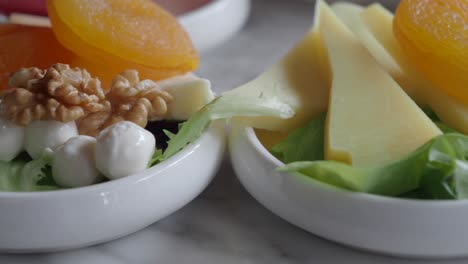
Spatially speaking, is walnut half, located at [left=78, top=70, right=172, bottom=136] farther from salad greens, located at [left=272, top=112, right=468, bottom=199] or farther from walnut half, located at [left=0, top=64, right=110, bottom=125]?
salad greens, located at [left=272, top=112, right=468, bottom=199]

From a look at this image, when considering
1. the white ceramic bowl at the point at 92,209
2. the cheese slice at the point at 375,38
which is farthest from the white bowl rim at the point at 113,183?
the cheese slice at the point at 375,38

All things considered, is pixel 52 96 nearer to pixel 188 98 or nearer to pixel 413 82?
pixel 188 98

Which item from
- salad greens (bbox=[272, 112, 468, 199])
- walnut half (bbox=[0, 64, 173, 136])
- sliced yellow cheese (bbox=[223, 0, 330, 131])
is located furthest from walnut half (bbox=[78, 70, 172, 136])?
salad greens (bbox=[272, 112, 468, 199])

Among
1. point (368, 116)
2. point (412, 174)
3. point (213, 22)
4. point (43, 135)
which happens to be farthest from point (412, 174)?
point (213, 22)

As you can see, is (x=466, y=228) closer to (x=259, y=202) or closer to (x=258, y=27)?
(x=259, y=202)

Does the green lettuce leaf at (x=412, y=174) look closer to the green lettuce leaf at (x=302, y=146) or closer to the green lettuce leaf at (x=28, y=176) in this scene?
the green lettuce leaf at (x=302, y=146)

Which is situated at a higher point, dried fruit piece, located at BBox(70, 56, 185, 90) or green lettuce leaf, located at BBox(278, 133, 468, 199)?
green lettuce leaf, located at BBox(278, 133, 468, 199)
